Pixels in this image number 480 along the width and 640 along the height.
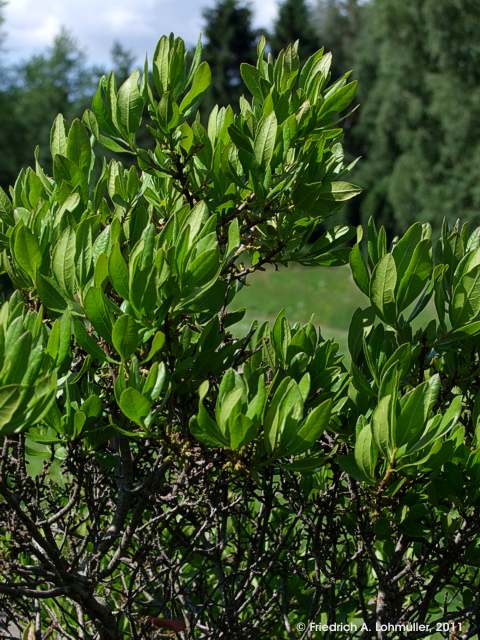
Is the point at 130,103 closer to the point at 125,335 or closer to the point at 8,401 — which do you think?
the point at 125,335

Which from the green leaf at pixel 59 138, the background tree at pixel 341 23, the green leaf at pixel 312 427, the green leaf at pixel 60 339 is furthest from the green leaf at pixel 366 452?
the background tree at pixel 341 23

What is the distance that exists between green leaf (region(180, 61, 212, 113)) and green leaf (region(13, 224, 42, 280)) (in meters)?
0.42

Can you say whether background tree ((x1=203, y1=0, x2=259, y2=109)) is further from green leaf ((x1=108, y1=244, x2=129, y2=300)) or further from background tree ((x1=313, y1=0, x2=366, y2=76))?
green leaf ((x1=108, y1=244, x2=129, y2=300))

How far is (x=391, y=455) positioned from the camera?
4.04 feet

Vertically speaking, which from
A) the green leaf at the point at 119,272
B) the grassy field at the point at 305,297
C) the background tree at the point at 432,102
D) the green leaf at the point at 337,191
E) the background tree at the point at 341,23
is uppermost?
the background tree at the point at 341,23

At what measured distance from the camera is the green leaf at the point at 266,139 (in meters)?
1.37

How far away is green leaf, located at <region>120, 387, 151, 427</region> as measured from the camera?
112 centimetres

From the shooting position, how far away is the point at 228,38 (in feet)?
133

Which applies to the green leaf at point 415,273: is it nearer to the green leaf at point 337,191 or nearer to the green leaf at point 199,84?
the green leaf at point 337,191

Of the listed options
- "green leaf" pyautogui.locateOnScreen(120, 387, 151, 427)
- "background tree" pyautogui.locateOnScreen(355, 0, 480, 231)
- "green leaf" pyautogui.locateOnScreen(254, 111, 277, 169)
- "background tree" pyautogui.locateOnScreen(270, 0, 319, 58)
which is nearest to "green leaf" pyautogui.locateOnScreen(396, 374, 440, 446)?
"green leaf" pyautogui.locateOnScreen(120, 387, 151, 427)

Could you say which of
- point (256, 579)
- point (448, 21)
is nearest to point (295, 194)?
point (256, 579)

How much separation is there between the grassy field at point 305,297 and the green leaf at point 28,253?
1741cm

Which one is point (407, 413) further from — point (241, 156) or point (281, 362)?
point (241, 156)

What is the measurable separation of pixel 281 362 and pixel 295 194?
364 millimetres
